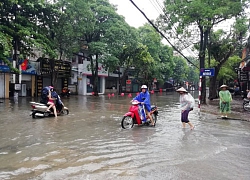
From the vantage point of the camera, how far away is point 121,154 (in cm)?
533

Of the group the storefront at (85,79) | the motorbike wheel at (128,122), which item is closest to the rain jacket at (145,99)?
the motorbike wheel at (128,122)

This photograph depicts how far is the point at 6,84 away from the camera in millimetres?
22453

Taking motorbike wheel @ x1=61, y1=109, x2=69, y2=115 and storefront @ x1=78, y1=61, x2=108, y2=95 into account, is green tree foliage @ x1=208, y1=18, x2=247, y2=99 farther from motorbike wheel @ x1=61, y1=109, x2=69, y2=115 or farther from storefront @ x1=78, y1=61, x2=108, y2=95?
motorbike wheel @ x1=61, y1=109, x2=69, y2=115

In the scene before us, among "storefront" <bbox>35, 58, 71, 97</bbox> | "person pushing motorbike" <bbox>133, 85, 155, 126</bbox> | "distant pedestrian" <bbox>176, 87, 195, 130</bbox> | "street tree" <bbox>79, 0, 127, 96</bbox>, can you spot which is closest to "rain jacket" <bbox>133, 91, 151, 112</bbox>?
"person pushing motorbike" <bbox>133, 85, 155, 126</bbox>

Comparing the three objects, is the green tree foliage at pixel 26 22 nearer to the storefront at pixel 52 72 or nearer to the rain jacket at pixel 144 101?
the storefront at pixel 52 72

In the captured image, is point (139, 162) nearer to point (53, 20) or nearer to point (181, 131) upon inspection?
point (181, 131)

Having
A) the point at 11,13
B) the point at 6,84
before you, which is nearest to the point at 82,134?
the point at 11,13

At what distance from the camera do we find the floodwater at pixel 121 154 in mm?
4160

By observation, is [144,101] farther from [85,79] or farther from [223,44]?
[85,79]

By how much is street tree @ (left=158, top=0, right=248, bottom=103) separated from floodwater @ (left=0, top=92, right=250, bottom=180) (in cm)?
1065

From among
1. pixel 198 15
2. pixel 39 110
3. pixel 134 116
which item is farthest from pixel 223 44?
pixel 39 110

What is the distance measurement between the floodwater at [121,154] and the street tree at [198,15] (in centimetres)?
1065

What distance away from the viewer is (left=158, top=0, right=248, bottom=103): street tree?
16344mm

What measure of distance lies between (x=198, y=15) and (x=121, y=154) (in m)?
14.4
